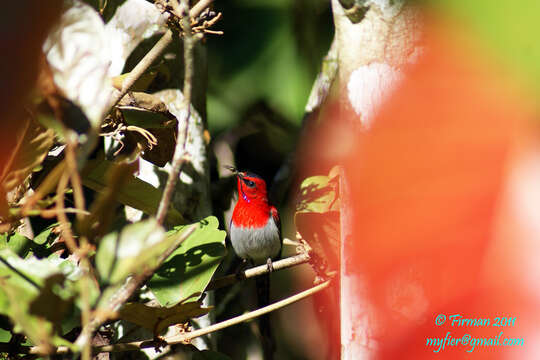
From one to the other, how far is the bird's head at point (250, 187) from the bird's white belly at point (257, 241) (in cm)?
11

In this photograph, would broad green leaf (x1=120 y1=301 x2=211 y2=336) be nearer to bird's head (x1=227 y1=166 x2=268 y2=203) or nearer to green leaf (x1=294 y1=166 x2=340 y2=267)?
green leaf (x1=294 y1=166 x2=340 y2=267)

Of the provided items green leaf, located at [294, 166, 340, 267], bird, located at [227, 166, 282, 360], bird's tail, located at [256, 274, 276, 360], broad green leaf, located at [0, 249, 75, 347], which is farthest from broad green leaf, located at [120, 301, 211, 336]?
bird, located at [227, 166, 282, 360]

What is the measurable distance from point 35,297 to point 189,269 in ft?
1.17

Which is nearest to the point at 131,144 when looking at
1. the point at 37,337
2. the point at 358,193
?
the point at 358,193

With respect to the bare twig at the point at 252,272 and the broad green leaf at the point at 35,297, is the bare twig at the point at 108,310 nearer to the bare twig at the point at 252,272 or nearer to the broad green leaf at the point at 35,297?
the broad green leaf at the point at 35,297

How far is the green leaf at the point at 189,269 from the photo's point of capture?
2.71 ft

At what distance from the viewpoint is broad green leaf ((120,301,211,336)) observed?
771 mm

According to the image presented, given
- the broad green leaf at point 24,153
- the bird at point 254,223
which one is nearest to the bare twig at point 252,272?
the broad green leaf at point 24,153

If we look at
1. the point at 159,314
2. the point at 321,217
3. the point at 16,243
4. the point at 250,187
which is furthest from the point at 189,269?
the point at 250,187

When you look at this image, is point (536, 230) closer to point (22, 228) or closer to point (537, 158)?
point (537, 158)

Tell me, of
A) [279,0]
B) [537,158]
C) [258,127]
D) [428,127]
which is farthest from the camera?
[279,0]

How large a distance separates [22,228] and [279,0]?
1492 mm

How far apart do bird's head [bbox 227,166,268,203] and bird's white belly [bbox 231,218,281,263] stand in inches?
4.2

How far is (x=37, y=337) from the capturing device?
1.55ft
